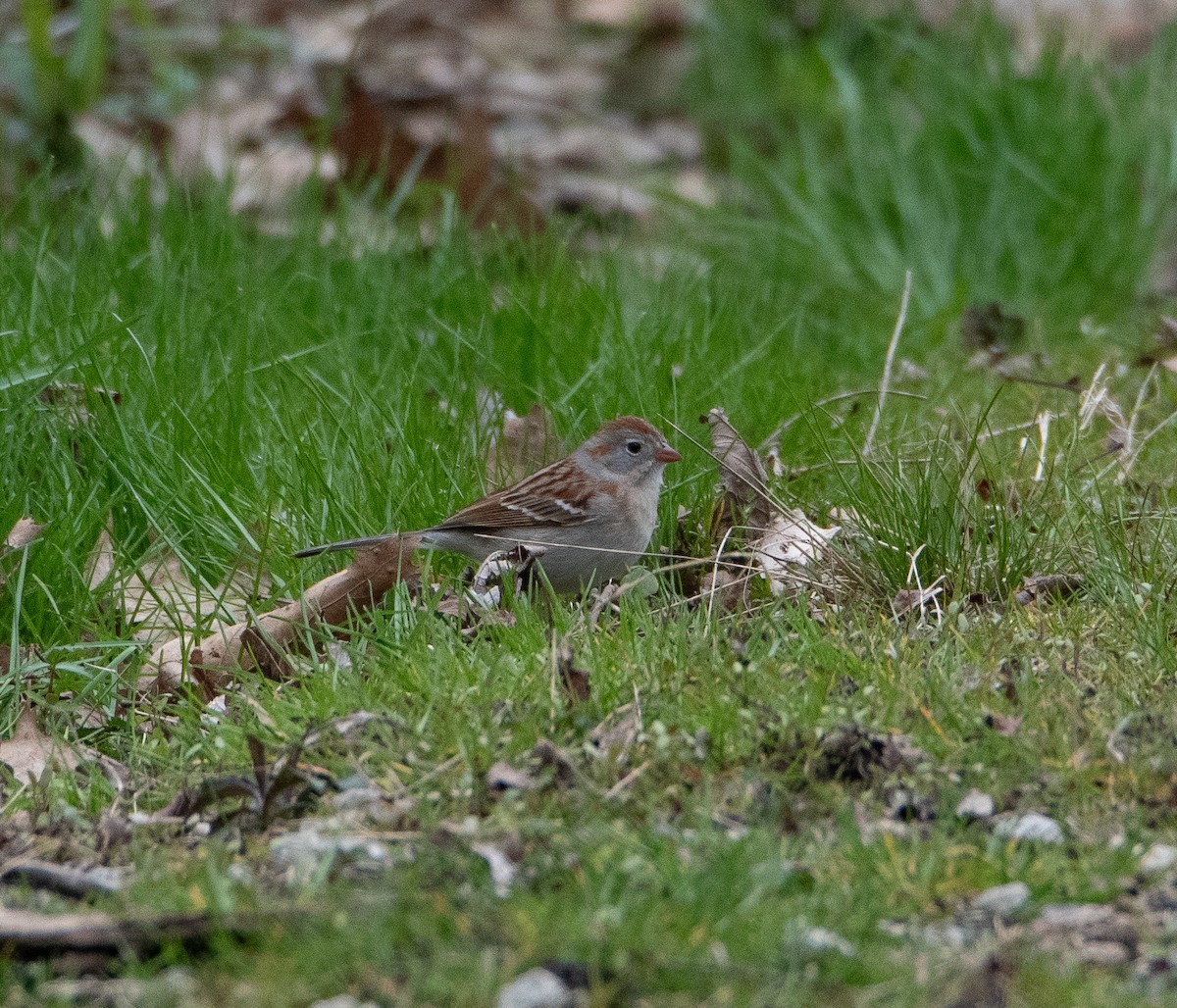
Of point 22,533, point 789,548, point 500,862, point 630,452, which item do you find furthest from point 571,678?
point 22,533

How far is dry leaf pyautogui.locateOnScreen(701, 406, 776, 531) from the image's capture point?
440cm

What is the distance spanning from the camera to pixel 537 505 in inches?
176

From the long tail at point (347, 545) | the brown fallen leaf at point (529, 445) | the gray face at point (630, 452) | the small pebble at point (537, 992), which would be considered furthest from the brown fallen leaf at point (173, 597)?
the small pebble at point (537, 992)

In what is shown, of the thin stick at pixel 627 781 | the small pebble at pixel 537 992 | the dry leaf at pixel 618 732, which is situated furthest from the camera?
the dry leaf at pixel 618 732

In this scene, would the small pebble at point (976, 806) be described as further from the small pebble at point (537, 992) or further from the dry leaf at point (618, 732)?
the small pebble at point (537, 992)

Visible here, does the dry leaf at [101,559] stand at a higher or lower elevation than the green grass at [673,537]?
lower

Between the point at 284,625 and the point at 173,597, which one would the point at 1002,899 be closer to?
the point at 284,625

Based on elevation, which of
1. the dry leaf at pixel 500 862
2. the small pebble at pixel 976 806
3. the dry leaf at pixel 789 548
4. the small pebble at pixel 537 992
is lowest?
the dry leaf at pixel 789 548

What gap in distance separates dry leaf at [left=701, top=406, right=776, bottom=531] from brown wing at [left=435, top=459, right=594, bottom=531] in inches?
15.2

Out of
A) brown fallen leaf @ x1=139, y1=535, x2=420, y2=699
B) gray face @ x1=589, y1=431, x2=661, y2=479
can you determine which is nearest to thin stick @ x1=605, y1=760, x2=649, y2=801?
brown fallen leaf @ x1=139, y1=535, x2=420, y2=699

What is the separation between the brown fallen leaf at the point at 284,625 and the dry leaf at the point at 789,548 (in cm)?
91

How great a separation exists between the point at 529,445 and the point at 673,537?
0.59 metres

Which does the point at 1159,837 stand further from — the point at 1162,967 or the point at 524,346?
the point at 524,346

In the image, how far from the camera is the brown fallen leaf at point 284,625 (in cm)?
387
